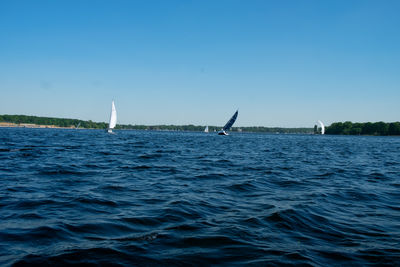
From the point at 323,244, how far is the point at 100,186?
7.97 metres

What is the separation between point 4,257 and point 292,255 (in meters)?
4.73

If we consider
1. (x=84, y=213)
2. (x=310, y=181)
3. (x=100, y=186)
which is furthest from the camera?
(x=310, y=181)

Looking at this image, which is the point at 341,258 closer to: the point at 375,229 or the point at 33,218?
the point at 375,229

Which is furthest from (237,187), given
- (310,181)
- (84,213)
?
(84,213)

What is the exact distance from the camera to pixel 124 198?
852cm

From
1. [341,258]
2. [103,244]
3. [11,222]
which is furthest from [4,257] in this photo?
[341,258]

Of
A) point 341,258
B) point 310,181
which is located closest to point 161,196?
point 341,258

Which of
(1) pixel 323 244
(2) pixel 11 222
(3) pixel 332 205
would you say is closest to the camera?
(1) pixel 323 244

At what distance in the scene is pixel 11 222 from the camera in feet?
19.6

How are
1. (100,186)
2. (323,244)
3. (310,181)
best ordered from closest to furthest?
1. (323,244)
2. (100,186)
3. (310,181)

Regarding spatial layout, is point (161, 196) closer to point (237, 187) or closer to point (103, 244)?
point (237, 187)

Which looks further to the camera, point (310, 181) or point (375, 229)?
point (310, 181)

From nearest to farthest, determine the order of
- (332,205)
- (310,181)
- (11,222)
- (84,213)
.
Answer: (11,222)
(84,213)
(332,205)
(310,181)

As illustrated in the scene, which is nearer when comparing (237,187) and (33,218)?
(33,218)
